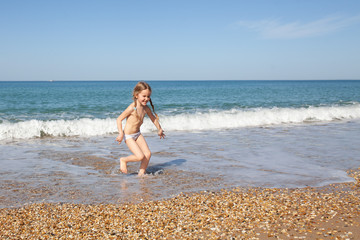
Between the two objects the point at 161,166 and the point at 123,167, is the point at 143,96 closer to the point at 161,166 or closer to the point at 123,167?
the point at 123,167

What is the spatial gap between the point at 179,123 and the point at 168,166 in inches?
298

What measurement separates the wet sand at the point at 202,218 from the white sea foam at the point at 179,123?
847 cm

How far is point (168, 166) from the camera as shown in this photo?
7.34m

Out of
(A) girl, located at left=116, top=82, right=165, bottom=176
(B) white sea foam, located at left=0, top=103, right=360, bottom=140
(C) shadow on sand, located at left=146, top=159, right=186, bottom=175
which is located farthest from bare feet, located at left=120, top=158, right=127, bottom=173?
(B) white sea foam, located at left=0, top=103, right=360, bottom=140

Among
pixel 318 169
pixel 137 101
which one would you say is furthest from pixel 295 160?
pixel 137 101

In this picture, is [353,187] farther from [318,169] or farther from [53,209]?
[53,209]

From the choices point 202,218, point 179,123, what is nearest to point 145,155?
point 202,218

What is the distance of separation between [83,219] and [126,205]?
726 mm

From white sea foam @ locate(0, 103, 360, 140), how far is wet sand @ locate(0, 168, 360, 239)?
8.47 meters

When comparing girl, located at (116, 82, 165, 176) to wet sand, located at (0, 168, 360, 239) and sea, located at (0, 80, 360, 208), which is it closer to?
sea, located at (0, 80, 360, 208)

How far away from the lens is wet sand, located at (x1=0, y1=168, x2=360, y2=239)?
11.9 ft

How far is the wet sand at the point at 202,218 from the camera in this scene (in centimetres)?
361

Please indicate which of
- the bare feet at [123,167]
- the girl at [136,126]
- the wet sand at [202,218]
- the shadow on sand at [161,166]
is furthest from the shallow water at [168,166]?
the wet sand at [202,218]

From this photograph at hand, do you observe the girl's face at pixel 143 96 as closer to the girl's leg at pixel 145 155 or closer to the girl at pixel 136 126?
the girl at pixel 136 126
